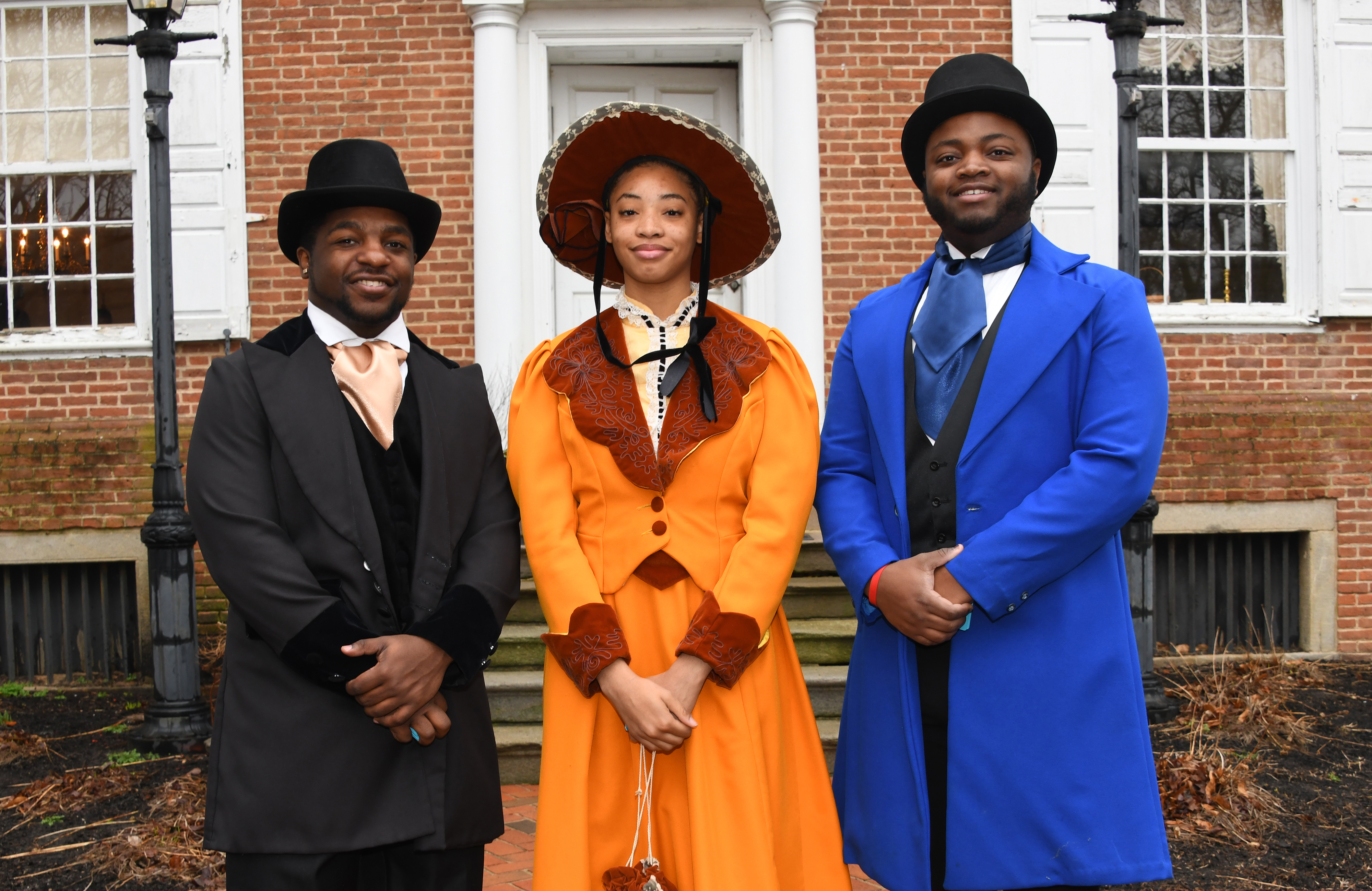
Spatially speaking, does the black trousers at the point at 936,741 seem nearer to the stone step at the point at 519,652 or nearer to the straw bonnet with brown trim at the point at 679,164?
the straw bonnet with brown trim at the point at 679,164

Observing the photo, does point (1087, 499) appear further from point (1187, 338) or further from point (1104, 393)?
point (1187, 338)

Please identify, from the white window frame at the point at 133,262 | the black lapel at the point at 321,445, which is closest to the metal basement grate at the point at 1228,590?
the black lapel at the point at 321,445

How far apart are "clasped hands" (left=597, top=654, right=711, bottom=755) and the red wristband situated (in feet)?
1.17

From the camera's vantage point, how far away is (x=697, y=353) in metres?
2.36

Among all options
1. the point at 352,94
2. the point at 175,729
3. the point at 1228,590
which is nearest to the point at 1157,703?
the point at 1228,590

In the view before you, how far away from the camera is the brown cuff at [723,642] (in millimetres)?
2146

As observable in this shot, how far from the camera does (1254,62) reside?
22.4 ft

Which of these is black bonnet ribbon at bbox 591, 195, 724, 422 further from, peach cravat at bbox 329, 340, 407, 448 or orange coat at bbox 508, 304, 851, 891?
peach cravat at bbox 329, 340, 407, 448

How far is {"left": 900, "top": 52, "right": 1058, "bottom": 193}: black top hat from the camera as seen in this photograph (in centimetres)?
224

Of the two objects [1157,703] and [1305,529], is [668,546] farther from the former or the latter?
[1305,529]

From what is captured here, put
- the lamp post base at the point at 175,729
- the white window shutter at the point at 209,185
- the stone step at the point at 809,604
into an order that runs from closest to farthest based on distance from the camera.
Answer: the lamp post base at the point at 175,729 < the stone step at the point at 809,604 < the white window shutter at the point at 209,185

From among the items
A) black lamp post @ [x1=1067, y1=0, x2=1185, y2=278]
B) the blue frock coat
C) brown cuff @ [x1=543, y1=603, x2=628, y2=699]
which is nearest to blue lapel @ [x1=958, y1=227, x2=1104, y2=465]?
the blue frock coat

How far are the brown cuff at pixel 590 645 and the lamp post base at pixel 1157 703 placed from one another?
3.67m

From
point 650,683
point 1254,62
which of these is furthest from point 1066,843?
point 1254,62
